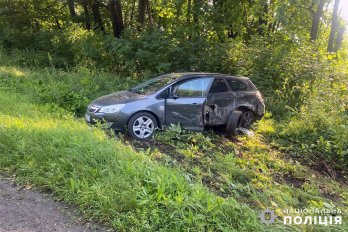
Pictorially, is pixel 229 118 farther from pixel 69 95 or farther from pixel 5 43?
pixel 5 43

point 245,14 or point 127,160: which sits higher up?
point 245,14

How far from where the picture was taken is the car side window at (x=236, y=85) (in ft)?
28.5

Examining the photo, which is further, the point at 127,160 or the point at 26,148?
the point at 26,148

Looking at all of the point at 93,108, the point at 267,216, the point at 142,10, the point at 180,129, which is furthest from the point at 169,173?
the point at 142,10

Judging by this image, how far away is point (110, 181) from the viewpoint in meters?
4.27

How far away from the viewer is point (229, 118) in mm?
8242

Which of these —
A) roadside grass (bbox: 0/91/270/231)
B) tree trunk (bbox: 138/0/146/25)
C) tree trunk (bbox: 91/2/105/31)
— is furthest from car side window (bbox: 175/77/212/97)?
tree trunk (bbox: 91/2/105/31)

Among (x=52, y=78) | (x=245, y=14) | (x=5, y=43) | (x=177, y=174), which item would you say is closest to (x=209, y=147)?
(x=177, y=174)

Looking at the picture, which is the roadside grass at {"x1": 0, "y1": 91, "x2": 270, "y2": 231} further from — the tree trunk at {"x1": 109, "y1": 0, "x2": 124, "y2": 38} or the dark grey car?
the tree trunk at {"x1": 109, "y1": 0, "x2": 124, "y2": 38}

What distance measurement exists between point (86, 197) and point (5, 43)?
17779 mm

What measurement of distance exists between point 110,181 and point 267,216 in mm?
1996

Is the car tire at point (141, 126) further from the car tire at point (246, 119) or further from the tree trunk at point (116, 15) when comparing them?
the tree trunk at point (116, 15)

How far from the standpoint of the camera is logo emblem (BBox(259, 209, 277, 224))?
3659 mm

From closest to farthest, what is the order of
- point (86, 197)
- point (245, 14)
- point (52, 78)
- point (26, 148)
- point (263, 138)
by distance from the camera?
point (86, 197) < point (26, 148) < point (263, 138) < point (52, 78) < point (245, 14)
